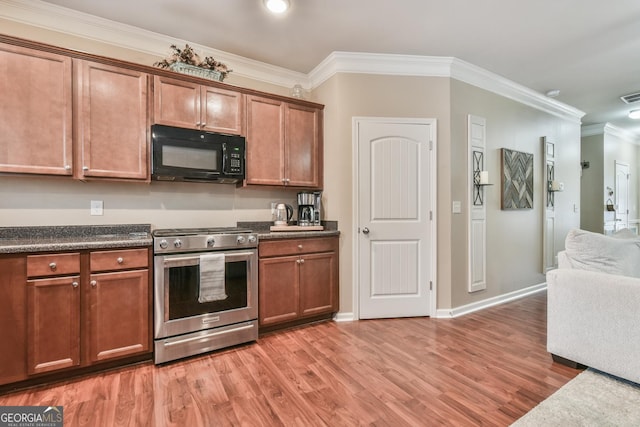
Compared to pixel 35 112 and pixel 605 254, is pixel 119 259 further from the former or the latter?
pixel 605 254

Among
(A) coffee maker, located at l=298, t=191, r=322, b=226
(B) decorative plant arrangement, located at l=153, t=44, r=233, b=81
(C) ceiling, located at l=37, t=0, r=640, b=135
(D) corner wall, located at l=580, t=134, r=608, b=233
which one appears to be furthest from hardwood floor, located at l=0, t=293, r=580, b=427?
(D) corner wall, located at l=580, t=134, r=608, b=233

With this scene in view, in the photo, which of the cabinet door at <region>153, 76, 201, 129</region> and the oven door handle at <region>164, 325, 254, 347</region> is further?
the cabinet door at <region>153, 76, 201, 129</region>

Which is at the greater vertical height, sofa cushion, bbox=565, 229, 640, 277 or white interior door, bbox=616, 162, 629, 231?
white interior door, bbox=616, 162, 629, 231

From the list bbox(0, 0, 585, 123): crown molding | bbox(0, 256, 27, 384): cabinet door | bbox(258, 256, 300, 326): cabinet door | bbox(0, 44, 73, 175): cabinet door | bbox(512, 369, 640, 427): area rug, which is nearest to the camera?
bbox(512, 369, 640, 427): area rug

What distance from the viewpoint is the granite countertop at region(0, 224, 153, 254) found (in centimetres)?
191

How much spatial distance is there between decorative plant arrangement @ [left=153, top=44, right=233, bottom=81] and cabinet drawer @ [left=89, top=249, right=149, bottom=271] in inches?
62.1

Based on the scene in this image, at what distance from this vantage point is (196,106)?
8.73 feet

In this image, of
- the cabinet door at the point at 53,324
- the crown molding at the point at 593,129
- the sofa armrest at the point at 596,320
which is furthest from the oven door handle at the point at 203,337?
the crown molding at the point at 593,129

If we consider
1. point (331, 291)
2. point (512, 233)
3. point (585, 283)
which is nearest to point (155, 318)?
point (331, 291)

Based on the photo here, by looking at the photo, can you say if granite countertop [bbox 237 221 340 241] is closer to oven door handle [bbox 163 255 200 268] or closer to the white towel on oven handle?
the white towel on oven handle

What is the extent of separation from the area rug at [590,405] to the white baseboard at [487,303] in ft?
4.15

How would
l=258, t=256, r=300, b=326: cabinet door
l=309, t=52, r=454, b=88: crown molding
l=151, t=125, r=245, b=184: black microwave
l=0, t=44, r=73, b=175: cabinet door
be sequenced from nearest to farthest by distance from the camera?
l=0, t=44, r=73, b=175: cabinet door < l=151, t=125, r=245, b=184: black microwave < l=258, t=256, r=300, b=326: cabinet door < l=309, t=52, r=454, b=88: crown molding

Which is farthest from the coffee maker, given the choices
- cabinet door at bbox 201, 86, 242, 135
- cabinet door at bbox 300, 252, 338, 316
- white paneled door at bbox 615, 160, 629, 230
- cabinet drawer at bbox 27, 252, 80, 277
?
white paneled door at bbox 615, 160, 629, 230

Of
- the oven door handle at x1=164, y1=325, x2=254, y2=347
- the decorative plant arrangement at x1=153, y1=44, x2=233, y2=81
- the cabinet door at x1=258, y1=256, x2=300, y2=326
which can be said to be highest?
the decorative plant arrangement at x1=153, y1=44, x2=233, y2=81
